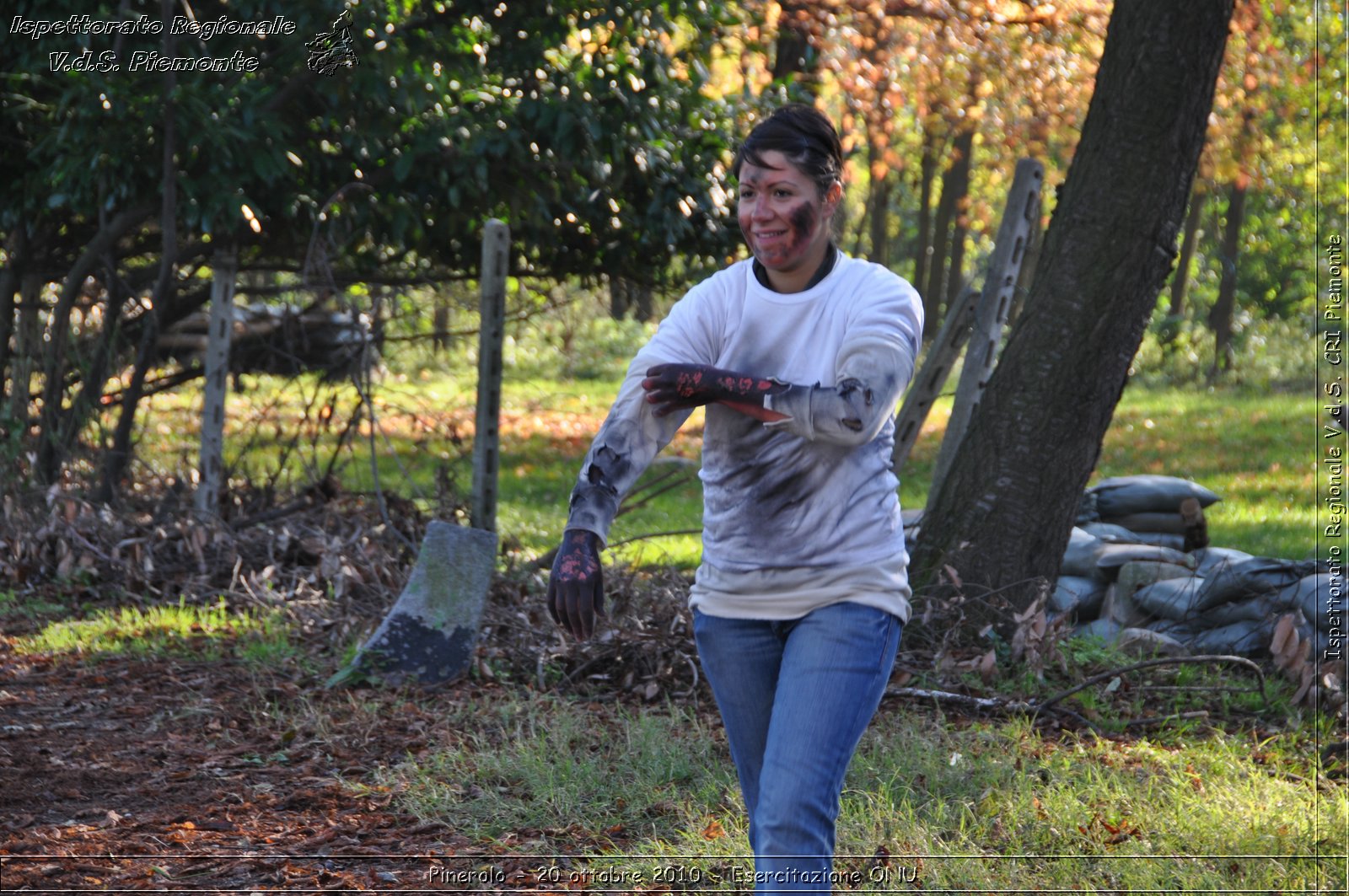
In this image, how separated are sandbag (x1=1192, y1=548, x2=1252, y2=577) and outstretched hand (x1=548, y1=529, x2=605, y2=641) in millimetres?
5211

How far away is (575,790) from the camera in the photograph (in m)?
4.85

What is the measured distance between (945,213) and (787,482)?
24.0 metres

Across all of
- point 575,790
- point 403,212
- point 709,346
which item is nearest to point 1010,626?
point 575,790

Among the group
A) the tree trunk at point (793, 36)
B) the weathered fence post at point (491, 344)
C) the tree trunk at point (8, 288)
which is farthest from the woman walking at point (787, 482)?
the tree trunk at point (793, 36)

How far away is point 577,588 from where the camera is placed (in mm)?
2775

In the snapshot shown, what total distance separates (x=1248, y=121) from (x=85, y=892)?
2022cm

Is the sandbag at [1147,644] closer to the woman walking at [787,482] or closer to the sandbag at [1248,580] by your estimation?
the sandbag at [1248,580]

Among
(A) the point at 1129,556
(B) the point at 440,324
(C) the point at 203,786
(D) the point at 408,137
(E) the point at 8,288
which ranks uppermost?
(D) the point at 408,137

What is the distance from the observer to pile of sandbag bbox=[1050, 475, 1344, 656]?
6.76 meters

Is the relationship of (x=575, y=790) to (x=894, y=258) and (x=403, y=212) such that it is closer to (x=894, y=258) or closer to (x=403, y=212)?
(x=403, y=212)

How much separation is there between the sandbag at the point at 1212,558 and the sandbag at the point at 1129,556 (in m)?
0.07

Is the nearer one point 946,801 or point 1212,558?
point 946,801

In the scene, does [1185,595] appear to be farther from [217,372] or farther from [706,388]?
[217,372]

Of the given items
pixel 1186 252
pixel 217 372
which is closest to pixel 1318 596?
pixel 217 372
